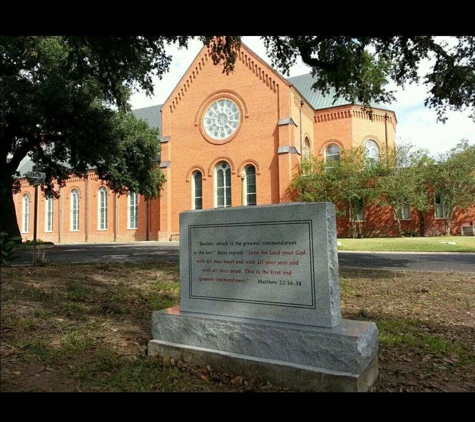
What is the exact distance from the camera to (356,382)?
8.45 feet

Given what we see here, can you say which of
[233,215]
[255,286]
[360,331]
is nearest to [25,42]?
[233,215]

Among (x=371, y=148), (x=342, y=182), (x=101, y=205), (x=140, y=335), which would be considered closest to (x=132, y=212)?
(x=101, y=205)

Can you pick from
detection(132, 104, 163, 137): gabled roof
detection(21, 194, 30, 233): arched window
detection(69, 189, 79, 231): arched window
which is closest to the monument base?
detection(132, 104, 163, 137): gabled roof

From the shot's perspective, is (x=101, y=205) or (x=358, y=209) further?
(x=101, y=205)

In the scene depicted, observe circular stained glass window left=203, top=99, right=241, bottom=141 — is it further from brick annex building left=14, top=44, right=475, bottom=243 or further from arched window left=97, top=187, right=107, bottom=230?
arched window left=97, top=187, right=107, bottom=230

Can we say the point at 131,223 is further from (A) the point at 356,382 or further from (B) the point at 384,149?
(A) the point at 356,382

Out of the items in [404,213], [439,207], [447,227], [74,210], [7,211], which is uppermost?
[74,210]

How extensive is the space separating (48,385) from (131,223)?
1278 inches

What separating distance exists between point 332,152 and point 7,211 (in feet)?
78.6

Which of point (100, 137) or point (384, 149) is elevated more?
point (384, 149)

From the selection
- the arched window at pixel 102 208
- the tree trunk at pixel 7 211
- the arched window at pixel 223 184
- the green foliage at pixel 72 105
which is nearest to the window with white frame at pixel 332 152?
the arched window at pixel 223 184

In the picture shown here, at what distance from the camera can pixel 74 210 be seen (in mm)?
38812

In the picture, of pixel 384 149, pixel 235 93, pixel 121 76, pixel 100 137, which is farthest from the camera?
pixel 384 149

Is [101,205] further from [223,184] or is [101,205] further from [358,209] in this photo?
[358,209]
